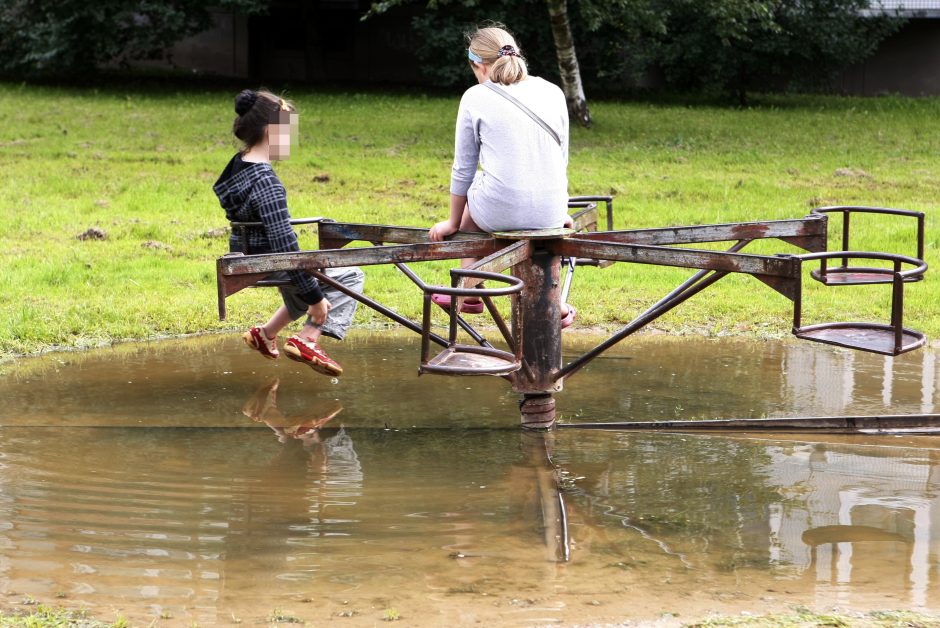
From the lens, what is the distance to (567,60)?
59.0ft

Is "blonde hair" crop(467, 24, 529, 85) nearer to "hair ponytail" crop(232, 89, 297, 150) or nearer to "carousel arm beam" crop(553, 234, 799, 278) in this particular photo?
"carousel arm beam" crop(553, 234, 799, 278)

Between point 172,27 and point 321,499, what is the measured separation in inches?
758

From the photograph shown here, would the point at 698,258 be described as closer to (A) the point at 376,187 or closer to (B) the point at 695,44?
(A) the point at 376,187

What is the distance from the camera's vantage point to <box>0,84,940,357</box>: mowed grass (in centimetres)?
835

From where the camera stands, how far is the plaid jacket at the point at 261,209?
5.73 metres

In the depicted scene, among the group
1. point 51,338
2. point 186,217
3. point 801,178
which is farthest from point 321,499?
point 801,178

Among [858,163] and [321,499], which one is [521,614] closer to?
[321,499]

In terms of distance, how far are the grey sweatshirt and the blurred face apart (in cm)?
87

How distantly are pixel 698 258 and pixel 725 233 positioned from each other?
2.78ft

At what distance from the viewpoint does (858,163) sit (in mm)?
15148

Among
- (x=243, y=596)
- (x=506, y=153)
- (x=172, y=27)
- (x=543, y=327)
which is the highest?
(x=172, y=27)

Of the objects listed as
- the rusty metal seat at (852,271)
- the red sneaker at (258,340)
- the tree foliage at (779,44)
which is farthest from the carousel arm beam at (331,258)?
the tree foliage at (779,44)

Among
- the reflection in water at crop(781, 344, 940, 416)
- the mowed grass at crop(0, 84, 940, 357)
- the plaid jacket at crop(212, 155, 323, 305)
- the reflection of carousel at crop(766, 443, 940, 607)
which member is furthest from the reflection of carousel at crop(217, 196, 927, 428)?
the mowed grass at crop(0, 84, 940, 357)

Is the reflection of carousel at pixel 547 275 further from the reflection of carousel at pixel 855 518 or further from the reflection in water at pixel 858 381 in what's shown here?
the reflection in water at pixel 858 381
